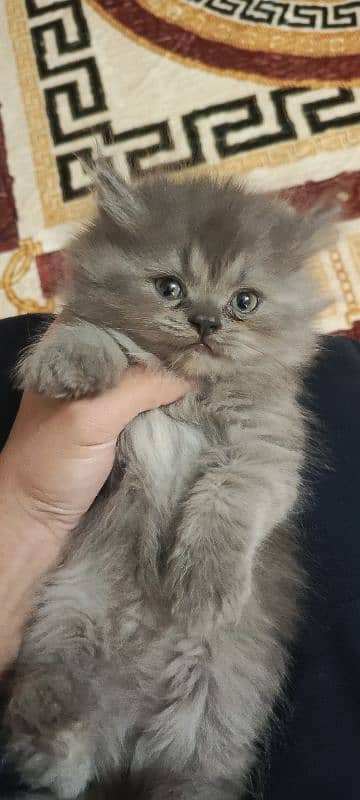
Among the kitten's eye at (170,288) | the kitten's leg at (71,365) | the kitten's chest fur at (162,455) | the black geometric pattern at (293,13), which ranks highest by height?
the black geometric pattern at (293,13)

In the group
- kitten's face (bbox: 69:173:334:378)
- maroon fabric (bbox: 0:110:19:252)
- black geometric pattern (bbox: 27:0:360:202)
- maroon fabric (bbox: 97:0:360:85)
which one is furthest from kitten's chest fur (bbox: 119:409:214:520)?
maroon fabric (bbox: 97:0:360:85)

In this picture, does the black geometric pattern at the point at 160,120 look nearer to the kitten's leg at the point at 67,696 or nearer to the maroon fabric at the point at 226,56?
the maroon fabric at the point at 226,56

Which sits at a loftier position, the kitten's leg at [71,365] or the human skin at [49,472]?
the kitten's leg at [71,365]

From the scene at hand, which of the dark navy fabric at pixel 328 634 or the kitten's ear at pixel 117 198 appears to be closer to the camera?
the dark navy fabric at pixel 328 634

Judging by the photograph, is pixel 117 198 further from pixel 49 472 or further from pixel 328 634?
pixel 328 634

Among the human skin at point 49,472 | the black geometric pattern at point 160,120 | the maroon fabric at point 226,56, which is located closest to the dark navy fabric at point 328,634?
the human skin at point 49,472

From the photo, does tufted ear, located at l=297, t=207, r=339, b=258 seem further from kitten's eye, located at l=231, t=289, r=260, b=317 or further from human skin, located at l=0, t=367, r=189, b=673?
human skin, located at l=0, t=367, r=189, b=673

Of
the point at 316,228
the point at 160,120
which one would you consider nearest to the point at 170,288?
the point at 316,228
